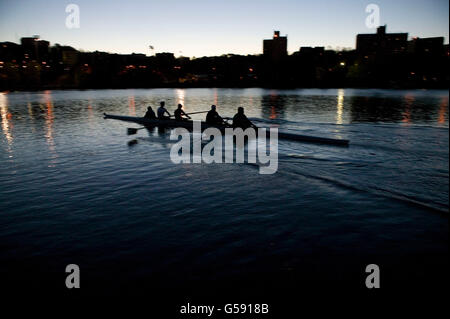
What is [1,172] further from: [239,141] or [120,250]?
[239,141]

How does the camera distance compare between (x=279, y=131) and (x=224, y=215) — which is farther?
(x=279, y=131)

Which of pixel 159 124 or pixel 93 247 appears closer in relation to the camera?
pixel 93 247

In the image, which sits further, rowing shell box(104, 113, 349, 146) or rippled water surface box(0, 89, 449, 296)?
rowing shell box(104, 113, 349, 146)

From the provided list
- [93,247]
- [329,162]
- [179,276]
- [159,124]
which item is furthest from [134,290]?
[159,124]

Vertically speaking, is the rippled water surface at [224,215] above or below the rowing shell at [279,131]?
below

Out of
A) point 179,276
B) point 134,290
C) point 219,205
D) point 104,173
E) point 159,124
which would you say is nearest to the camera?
point 134,290

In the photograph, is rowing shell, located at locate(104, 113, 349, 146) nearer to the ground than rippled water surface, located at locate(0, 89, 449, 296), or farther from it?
farther from it

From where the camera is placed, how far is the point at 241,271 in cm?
697

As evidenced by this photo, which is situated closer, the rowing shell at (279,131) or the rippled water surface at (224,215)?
the rippled water surface at (224,215)

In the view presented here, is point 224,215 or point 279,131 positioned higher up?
point 279,131
